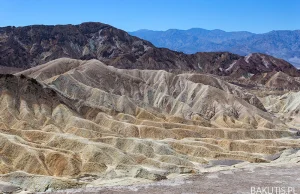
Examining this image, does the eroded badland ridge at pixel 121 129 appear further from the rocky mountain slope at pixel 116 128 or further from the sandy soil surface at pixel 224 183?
the sandy soil surface at pixel 224 183

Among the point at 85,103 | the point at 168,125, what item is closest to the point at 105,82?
the point at 85,103

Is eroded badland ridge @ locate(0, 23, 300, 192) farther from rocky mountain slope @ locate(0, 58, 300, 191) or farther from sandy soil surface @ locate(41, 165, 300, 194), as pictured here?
sandy soil surface @ locate(41, 165, 300, 194)

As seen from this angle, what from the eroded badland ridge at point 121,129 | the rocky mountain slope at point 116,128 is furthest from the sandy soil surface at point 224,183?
the rocky mountain slope at point 116,128

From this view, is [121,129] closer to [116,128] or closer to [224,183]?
[116,128]

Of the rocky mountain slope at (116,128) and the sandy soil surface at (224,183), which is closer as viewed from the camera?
the sandy soil surface at (224,183)

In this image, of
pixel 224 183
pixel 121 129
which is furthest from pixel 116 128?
pixel 224 183

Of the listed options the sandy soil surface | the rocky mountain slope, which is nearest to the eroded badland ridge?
the rocky mountain slope

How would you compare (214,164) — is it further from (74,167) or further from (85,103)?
(85,103)
